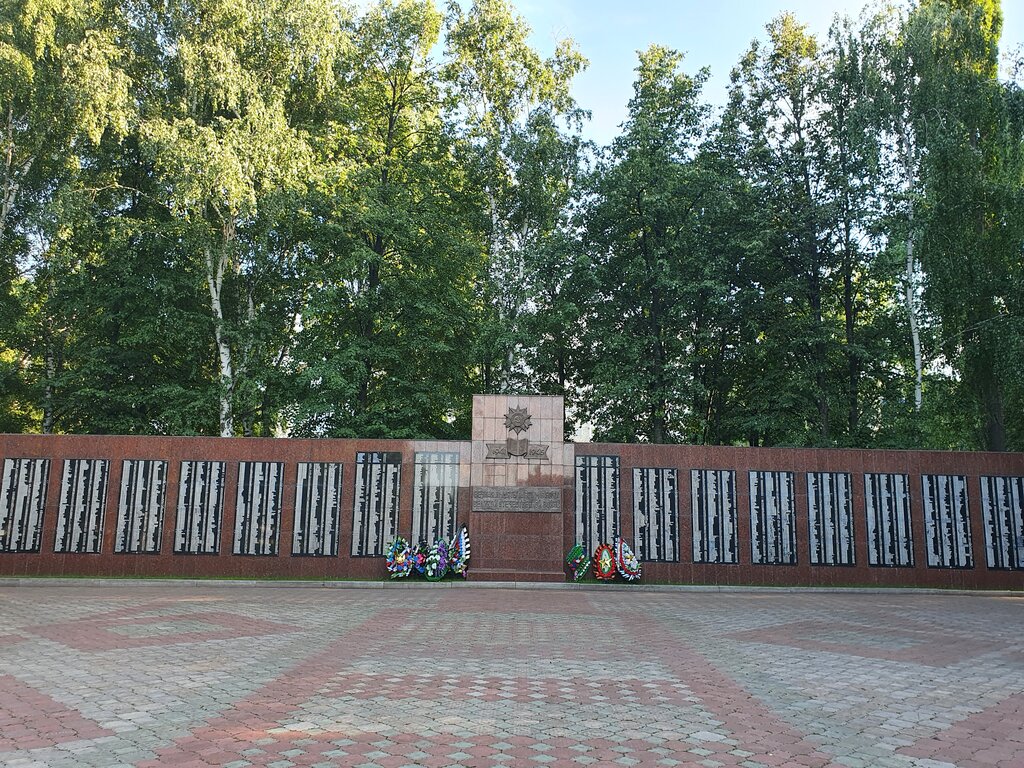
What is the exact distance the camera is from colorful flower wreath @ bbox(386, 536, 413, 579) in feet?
56.3

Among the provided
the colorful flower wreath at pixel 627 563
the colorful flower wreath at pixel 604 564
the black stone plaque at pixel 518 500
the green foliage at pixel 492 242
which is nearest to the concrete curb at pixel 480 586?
the colorful flower wreath at pixel 627 563

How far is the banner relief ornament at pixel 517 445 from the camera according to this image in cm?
1786

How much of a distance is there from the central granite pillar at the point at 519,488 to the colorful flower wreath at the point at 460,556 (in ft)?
0.64

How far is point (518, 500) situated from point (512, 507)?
0.72 ft

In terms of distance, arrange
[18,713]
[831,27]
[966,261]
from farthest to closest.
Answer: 1. [831,27]
2. [966,261]
3. [18,713]

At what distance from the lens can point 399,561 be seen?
17.2m

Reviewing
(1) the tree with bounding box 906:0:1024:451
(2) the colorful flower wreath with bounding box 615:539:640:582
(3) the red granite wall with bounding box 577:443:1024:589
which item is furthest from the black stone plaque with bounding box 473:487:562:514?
(1) the tree with bounding box 906:0:1024:451

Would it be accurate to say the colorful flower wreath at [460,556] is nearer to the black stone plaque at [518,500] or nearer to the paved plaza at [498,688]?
the black stone plaque at [518,500]

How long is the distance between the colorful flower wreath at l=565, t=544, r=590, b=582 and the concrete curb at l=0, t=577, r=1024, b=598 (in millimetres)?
702

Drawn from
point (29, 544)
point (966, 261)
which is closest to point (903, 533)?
point (966, 261)

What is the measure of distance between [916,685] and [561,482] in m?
A: 11.3

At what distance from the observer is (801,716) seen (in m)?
5.62

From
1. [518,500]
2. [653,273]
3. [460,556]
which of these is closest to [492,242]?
[653,273]

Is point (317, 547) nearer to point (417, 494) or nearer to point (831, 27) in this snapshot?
point (417, 494)
